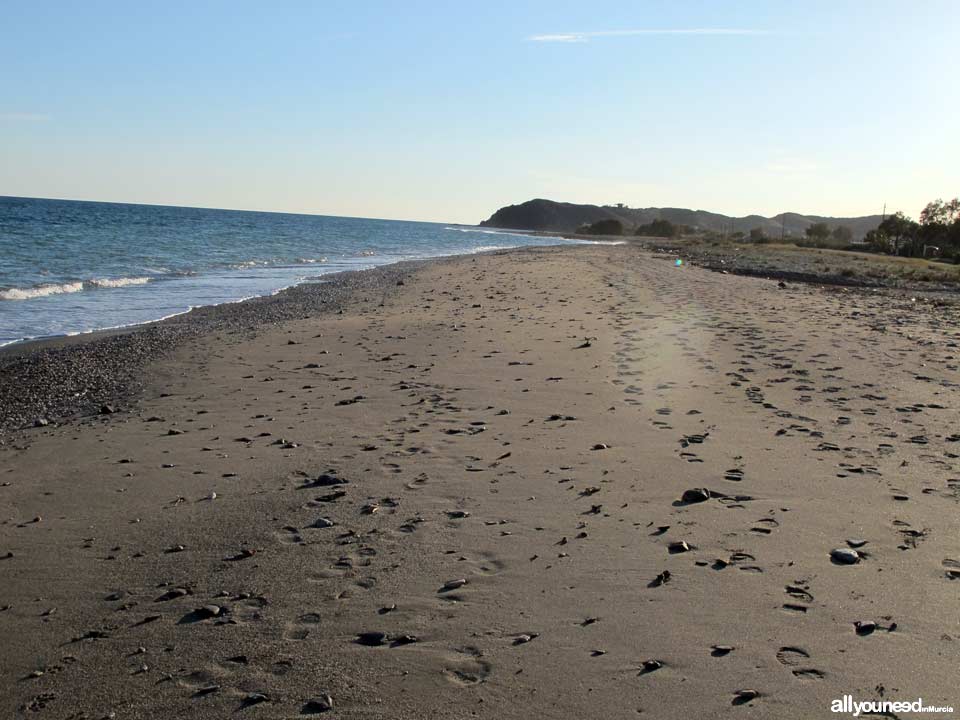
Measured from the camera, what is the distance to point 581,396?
28.9ft

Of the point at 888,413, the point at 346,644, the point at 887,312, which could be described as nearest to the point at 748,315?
the point at 887,312

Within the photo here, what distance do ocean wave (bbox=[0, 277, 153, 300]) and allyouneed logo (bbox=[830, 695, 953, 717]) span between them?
2220 centimetres

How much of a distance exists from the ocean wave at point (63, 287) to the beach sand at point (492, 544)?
1348cm

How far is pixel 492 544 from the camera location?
→ 4918mm

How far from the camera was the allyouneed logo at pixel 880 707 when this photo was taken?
320 centimetres

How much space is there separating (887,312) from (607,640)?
15331mm

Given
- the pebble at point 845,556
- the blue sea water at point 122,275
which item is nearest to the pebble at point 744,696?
the pebble at point 845,556

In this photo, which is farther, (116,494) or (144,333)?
(144,333)

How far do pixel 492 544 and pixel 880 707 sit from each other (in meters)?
2.35

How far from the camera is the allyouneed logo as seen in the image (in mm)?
3203

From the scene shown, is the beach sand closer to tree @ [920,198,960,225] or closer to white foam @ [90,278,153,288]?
white foam @ [90,278,153,288]

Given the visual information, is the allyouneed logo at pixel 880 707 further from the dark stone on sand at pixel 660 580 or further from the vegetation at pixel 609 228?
the vegetation at pixel 609 228

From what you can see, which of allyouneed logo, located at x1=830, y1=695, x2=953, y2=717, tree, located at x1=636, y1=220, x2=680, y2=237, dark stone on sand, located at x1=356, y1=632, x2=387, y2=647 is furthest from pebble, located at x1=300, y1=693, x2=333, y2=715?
tree, located at x1=636, y1=220, x2=680, y2=237

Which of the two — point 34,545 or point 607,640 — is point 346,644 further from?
point 34,545
